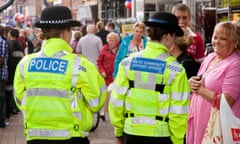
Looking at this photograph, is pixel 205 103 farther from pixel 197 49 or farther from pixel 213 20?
pixel 213 20

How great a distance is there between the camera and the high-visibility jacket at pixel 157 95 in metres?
4.55

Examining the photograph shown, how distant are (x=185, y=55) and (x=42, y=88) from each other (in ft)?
7.16

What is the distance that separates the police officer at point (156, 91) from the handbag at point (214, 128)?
0.25 m

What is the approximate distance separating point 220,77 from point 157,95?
0.60m

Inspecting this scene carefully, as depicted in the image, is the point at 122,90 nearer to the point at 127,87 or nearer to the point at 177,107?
the point at 127,87

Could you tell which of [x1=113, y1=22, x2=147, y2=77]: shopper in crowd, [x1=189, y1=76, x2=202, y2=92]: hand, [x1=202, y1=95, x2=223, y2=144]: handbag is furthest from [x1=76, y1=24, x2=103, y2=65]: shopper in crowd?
[x1=202, y1=95, x2=223, y2=144]: handbag

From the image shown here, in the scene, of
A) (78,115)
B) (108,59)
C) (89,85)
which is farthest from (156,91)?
(108,59)

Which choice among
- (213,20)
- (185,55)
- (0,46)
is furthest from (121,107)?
(0,46)

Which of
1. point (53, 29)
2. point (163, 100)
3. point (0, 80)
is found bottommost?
point (0, 80)

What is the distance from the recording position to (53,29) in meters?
4.49

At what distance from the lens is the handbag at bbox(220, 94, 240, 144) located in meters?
4.62

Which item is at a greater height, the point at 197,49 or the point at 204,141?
the point at 197,49

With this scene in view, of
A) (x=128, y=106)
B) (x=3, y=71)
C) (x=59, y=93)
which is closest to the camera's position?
(x=59, y=93)

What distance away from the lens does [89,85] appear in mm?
4414
